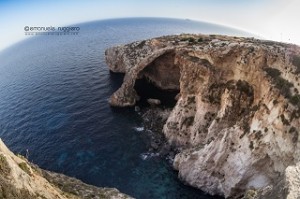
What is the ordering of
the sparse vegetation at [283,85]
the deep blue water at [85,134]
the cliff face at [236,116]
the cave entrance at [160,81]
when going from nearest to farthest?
the sparse vegetation at [283,85], the cliff face at [236,116], the deep blue water at [85,134], the cave entrance at [160,81]

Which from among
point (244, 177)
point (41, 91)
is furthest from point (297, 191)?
point (41, 91)

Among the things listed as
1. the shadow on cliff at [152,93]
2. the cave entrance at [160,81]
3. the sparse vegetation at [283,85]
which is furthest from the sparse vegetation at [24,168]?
the cave entrance at [160,81]

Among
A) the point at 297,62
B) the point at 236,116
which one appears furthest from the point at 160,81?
the point at 297,62

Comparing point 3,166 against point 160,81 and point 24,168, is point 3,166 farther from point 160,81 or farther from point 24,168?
point 160,81

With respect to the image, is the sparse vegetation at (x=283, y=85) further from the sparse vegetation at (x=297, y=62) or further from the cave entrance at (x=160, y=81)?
the cave entrance at (x=160, y=81)

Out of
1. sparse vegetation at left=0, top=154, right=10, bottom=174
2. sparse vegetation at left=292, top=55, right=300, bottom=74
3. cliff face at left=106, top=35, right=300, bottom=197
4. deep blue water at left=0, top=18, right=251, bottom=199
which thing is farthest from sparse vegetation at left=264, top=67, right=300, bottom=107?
sparse vegetation at left=0, top=154, right=10, bottom=174

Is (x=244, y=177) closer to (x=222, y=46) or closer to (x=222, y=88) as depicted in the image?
(x=222, y=88)

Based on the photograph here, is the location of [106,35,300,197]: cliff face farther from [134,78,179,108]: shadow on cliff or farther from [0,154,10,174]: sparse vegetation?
[0,154,10,174]: sparse vegetation
